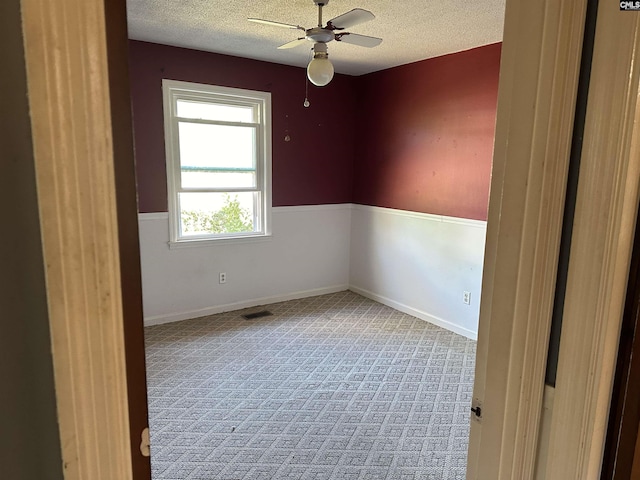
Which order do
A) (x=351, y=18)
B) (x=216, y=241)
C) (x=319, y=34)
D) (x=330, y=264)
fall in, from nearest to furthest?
(x=351, y=18) < (x=319, y=34) < (x=216, y=241) < (x=330, y=264)

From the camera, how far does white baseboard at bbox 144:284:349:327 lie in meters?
4.02

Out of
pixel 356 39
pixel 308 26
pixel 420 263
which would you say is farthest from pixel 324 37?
pixel 420 263

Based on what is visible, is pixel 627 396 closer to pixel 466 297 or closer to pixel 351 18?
pixel 351 18

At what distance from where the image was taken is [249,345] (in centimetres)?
362

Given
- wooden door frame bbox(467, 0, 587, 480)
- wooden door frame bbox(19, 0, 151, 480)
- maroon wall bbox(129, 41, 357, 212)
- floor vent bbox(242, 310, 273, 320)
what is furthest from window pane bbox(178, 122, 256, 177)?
wooden door frame bbox(19, 0, 151, 480)

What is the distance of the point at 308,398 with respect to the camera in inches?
111

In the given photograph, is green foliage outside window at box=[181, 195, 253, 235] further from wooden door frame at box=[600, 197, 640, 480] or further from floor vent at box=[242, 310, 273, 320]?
wooden door frame at box=[600, 197, 640, 480]

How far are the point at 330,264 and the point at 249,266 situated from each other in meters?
1.04

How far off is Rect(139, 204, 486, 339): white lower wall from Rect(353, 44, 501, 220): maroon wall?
0.65ft

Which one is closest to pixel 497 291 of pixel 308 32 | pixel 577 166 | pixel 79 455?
pixel 577 166

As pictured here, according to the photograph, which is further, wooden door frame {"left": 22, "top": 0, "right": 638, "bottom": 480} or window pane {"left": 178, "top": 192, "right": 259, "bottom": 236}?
window pane {"left": 178, "top": 192, "right": 259, "bottom": 236}

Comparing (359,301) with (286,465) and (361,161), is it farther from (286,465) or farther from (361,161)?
(286,465)

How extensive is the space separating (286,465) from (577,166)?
197 cm

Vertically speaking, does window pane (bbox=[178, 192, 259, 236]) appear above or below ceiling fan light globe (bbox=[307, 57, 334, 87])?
below
